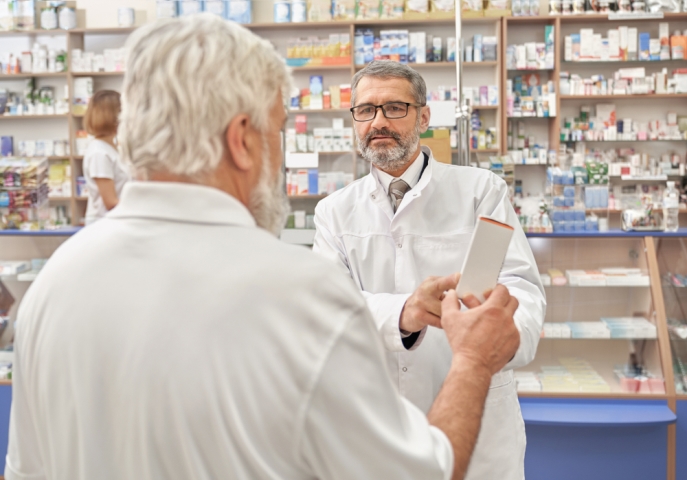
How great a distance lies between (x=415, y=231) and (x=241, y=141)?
42.4 inches

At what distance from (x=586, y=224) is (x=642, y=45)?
4.32 meters

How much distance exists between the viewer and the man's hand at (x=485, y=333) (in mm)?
1076

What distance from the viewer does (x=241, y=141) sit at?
87 centimetres

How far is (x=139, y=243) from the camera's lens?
2.75 ft

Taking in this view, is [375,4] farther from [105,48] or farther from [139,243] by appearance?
[139,243]

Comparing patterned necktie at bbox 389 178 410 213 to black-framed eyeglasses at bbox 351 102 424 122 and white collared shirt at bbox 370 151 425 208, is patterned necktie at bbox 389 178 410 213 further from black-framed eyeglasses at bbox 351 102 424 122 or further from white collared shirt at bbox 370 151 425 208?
black-framed eyeglasses at bbox 351 102 424 122

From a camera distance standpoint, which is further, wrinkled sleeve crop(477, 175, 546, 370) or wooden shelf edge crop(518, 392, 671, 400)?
wooden shelf edge crop(518, 392, 671, 400)

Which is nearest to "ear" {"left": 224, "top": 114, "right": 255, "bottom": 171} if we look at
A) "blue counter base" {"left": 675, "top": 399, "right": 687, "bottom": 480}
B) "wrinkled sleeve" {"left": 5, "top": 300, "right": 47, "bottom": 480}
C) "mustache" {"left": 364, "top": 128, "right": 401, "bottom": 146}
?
"wrinkled sleeve" {"left": 5, "top": 300, "right": 47, "bottom": 480}

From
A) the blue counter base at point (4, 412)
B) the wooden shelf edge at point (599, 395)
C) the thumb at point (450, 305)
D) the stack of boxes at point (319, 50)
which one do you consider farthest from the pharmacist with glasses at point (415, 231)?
the stack of boxes at point (319, 50)

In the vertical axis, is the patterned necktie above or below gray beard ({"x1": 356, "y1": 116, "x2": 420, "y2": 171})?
below

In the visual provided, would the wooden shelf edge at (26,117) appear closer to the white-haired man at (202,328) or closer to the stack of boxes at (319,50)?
the stack of boxes at (319,50)

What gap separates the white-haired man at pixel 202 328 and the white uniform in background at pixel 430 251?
0.93 m

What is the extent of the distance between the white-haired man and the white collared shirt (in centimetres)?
110

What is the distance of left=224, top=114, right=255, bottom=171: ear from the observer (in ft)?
2.83
